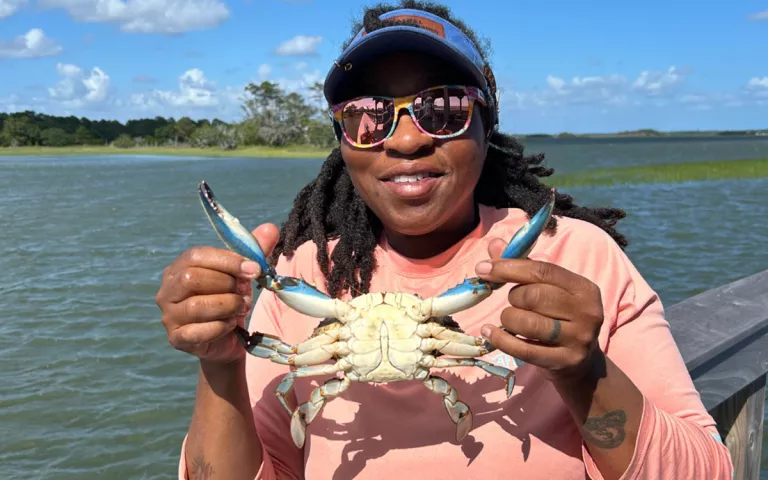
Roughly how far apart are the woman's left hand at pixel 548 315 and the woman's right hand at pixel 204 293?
74 cm

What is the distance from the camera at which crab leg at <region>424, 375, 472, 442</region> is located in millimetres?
2223

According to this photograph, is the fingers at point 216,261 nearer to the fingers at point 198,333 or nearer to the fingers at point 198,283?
the fingers at point 198,283

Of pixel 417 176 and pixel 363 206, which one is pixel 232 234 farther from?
pixel 363 206

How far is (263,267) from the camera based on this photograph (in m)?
2.00

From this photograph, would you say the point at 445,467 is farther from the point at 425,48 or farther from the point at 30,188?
the point at 30,188

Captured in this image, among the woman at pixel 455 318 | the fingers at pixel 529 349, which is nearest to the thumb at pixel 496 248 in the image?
the woman at pixel 455 318

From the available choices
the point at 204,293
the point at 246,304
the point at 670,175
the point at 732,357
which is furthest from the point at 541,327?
the point at 670,175

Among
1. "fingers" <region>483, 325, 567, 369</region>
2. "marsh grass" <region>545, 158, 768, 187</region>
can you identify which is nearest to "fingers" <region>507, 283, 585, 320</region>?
"fingers" <region>483, 325, 567, 369</region>

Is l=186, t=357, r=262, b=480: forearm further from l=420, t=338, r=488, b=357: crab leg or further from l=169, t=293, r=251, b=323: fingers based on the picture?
l=420, t=338, r=488, b=357: crab leg

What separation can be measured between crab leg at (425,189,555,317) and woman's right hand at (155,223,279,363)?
639 millimetres

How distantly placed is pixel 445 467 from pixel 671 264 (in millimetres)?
12031

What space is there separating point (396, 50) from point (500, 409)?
55.1 inches

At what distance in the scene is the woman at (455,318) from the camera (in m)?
2.00

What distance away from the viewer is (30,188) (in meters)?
30.9
